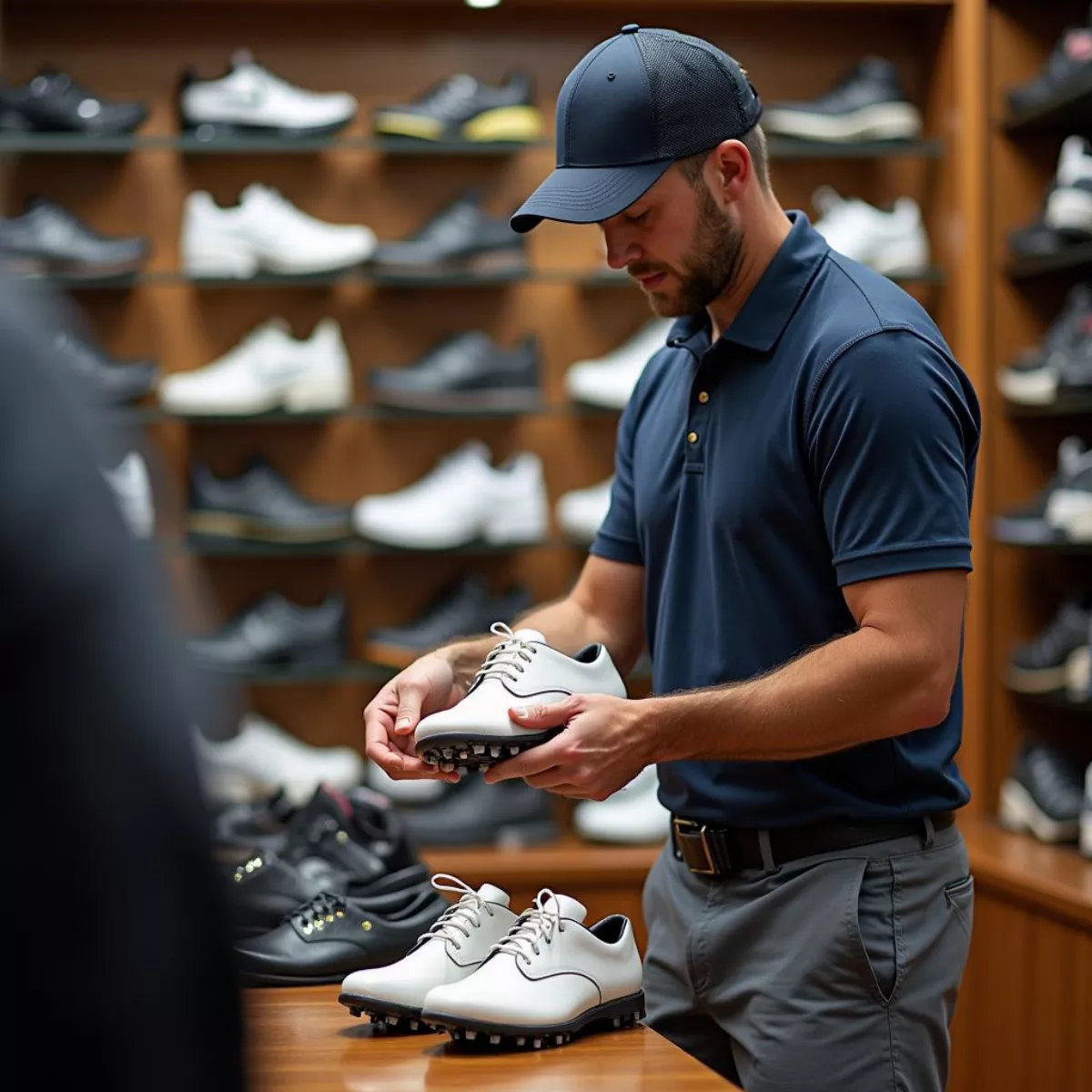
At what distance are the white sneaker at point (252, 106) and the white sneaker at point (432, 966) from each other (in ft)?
8.94

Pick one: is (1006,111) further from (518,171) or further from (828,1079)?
(828,1079)

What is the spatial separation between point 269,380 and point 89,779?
353cm

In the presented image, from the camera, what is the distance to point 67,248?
3.79 metres

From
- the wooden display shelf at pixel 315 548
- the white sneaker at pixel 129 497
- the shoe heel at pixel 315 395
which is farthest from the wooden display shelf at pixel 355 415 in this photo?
the white sneaker at pixel 129 497

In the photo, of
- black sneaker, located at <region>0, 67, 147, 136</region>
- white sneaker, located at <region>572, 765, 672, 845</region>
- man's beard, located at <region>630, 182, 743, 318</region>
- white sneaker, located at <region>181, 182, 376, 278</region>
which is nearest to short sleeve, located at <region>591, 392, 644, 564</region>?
man's beard, located at <region>630, 182, 743, 318</region>

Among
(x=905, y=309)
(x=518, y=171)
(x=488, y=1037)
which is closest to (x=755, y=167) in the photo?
(x=905, y=309)

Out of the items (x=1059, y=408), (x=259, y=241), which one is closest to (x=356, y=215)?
(x=259, y=241)

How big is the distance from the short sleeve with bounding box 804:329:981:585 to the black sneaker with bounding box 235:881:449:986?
65 centimetres

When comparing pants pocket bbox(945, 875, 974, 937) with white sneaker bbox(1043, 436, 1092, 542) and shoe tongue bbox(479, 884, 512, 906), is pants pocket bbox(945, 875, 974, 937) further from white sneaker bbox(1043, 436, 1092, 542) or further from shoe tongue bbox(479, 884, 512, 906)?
white sneaker bbox(1043, 436, 1092, 542)

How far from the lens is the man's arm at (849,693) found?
5.42 ft

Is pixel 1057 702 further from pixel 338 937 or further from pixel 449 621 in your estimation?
pixel 338 937

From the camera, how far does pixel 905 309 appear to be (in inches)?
70.2

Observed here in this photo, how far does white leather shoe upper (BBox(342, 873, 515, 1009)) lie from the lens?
148cm

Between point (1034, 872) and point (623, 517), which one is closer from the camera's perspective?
point (623, 517)
